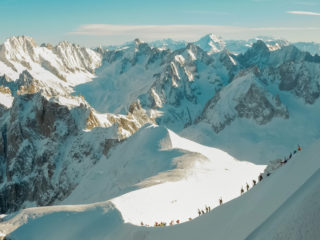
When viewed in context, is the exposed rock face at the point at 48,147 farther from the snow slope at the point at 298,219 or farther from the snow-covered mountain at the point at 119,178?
the snow slope at the point at 298,219

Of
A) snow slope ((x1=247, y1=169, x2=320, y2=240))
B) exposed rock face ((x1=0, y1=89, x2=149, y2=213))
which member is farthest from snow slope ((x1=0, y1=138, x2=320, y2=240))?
exposed rock face ((x1=0, y1=89, x2=149, y2=213))

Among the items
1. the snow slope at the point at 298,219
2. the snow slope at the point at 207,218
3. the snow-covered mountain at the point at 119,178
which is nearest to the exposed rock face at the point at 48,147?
the snow-covered mountain at the point at 119,178

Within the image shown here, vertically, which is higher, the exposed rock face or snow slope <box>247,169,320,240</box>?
snow slope <box>247,169,320,240</box>

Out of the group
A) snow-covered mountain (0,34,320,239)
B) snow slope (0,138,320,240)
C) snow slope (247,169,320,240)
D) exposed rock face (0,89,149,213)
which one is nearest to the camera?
snow slope (247,169,320,240)

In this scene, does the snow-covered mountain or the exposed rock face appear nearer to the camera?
the snow-covered mountain

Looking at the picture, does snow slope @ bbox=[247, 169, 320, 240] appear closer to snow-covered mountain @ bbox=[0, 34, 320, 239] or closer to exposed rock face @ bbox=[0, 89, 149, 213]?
snow-covered mountain @ bbox=[0, 34, 320, 239]

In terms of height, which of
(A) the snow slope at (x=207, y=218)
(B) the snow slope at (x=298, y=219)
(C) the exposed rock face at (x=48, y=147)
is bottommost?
(C) the exposed rock face at (x=48, y=147)

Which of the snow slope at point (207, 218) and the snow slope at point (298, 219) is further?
the snow slope at point (207, 218)

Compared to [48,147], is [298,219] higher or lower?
higher

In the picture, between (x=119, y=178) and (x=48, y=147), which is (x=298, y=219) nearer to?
(x=119, y=178)

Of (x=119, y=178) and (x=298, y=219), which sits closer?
(x=298, y=219)

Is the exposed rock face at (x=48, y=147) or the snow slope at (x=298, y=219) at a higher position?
the snow slope at (x=298, y=219)

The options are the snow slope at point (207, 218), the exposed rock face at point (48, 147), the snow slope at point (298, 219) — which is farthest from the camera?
the exposed rock face at point (48, 147)

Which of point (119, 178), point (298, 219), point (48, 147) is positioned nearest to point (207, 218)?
point (298, 219)
